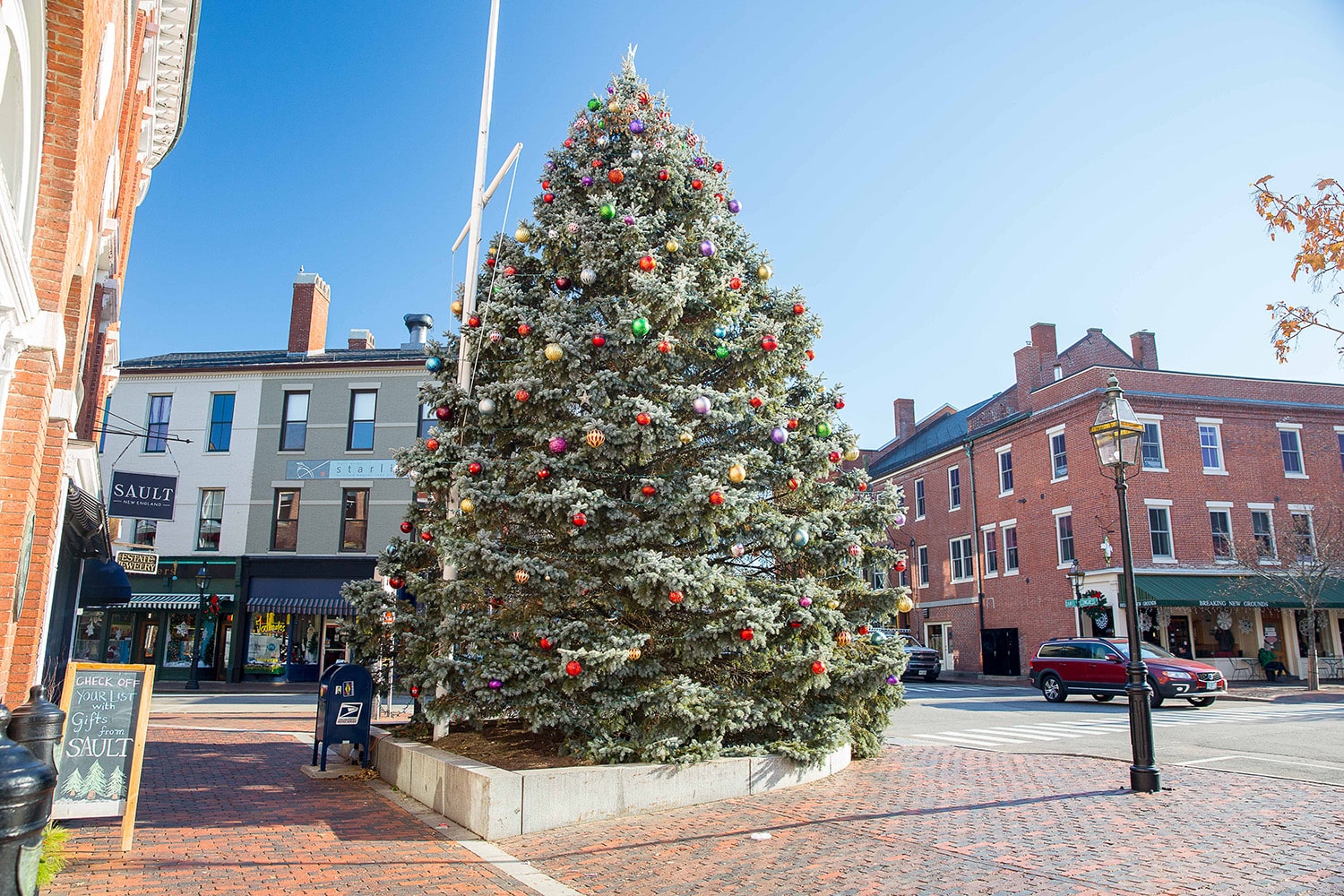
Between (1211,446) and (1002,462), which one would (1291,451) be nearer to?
(1211,446)

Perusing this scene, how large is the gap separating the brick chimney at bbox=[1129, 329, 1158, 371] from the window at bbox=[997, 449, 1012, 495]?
20.8ft

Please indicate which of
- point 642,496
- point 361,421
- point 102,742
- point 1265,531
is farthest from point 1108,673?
point 361,421

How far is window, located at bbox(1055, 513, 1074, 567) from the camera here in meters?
31.4

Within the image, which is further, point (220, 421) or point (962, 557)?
point (962, 557)

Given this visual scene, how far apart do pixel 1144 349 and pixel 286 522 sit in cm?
3386

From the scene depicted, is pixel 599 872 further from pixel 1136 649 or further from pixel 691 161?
pixel 691 161

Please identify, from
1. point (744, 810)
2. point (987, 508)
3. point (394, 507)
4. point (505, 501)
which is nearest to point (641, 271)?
point (505, 501)

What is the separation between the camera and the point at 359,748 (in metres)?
10.4

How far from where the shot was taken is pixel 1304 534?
93.4 ft

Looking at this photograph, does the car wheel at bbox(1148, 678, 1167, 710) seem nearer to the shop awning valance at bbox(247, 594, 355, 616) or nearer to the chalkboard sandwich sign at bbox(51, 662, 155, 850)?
the chalkboard sandwich sign at bbox(51, 662, 155, 850)

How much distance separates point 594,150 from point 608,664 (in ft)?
20.6

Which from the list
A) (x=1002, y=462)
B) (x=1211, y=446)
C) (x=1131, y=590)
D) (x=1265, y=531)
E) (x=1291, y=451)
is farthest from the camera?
(x=1002, y=462)

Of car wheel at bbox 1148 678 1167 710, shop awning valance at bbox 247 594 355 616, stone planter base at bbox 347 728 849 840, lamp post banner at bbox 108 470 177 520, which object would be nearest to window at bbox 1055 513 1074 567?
car wheel at bbox 1148 678 1167 710

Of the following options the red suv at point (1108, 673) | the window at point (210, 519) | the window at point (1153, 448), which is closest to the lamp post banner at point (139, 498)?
the window at point (210, 519)
